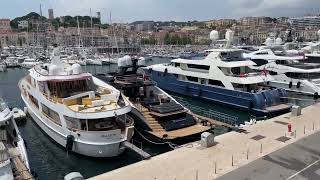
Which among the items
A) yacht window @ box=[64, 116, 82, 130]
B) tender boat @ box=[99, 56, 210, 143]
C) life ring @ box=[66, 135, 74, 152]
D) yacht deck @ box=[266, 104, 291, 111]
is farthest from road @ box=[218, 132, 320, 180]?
yacht deck @ box=[266, 104, 291, 111]

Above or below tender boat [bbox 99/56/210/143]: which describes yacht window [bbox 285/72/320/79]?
above

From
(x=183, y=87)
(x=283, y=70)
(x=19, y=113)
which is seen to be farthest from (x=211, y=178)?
(x=283, y=70)

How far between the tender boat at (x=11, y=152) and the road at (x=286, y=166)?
9.21 meters

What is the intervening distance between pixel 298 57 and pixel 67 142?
108 ft

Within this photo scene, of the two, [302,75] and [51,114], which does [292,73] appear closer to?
[302,75]

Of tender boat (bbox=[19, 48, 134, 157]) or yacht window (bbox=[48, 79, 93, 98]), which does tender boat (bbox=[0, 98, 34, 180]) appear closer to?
tender boat (bbox=[19, 48, 134, 157])

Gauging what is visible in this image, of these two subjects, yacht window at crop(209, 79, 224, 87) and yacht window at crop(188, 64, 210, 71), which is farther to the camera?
yacht window at crop(188, 64, 210, 71)

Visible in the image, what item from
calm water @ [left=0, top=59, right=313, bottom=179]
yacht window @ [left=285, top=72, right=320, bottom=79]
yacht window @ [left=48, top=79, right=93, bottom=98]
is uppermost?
yacht window @ [left=48, top=79, right=93, bottom=98]

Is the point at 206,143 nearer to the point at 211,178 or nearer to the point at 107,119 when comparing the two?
the point at 211,178

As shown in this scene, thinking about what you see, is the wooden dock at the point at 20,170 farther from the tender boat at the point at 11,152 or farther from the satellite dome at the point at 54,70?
the satellite dome at the point at 54,70

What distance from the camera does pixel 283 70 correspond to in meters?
42.3

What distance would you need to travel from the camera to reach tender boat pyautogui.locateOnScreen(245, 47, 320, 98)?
40234 millimetres

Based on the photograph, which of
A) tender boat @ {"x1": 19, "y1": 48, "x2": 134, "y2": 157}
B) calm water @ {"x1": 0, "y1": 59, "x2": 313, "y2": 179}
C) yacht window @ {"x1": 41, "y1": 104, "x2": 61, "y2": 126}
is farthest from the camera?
yacht window @ {"x1": 41, "y1": 104, "x2": 61, "y2": 126}

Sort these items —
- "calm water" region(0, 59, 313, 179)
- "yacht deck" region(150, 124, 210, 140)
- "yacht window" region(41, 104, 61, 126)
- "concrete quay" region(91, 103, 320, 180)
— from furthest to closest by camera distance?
"yacht window" region(41, 104, 61, 126) < "yacht deck" region(150, 124, 210, 140) < "calm water" region(0, 59, 313, 179) < "concrete quay" region(91, 103, 320, 180)
